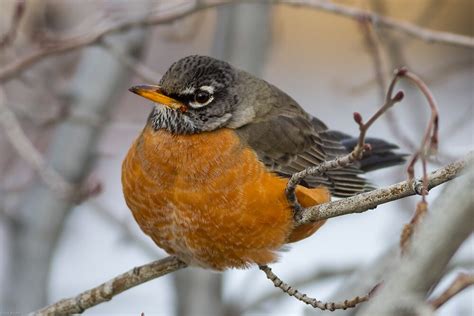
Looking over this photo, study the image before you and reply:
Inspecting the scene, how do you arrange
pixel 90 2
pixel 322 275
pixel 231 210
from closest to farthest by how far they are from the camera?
1. pixel 231 210
2. pixel 322 275
3. pixel 90 2

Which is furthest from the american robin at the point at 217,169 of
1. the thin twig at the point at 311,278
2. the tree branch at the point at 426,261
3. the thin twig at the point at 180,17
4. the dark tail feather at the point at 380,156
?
the tree branch at the point at 426,261

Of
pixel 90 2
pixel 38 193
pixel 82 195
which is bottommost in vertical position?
pixel 82 195

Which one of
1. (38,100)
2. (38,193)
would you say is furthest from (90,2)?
(38,193)

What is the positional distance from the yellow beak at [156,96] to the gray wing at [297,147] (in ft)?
1.04

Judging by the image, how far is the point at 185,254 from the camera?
3426mm

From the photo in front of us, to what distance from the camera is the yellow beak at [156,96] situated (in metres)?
3.35

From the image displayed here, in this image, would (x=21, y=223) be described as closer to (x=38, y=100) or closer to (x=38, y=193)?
(x=38, y=193)

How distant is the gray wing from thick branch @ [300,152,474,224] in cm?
71

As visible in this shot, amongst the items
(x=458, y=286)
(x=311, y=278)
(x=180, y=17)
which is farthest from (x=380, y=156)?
(x=458, y=286)

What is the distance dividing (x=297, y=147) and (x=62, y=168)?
195cm

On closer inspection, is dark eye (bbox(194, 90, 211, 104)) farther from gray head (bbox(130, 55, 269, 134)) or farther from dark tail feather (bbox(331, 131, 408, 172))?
dark tail feather (bbox(331, 131, 408, 172))

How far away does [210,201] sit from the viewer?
10.9 feet

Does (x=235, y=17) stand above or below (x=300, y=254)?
above

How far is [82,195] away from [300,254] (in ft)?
10.7
